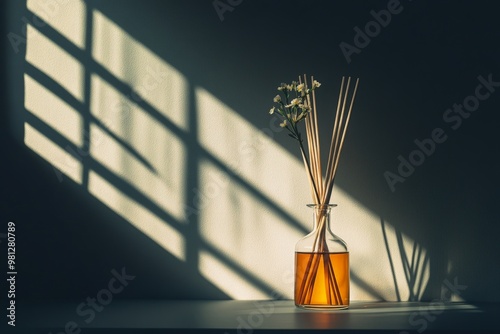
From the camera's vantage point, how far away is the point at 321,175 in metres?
1.79

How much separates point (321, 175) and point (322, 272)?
A: 279mm

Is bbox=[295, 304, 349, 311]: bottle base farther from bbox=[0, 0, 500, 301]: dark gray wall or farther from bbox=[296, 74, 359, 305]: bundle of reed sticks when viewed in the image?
bbox=[0, 0, 500, 301]: dark gray wall

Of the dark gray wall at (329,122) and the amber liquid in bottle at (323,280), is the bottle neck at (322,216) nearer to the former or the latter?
the amber liquid in bottle at (323,280)

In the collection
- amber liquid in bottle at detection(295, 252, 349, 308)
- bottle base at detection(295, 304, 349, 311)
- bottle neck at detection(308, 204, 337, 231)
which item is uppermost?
bottle neck at detection(308, 204, 337, 231)

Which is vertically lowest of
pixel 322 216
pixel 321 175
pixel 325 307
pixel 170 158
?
pixel 325 307

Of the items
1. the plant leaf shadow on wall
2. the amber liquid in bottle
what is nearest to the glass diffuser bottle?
the amber liquid in bottle

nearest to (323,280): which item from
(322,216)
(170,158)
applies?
(322,216)

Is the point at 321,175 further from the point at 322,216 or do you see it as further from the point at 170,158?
the point at 170,158

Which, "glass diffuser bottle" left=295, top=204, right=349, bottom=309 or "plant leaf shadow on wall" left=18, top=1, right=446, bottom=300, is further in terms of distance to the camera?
"plant leaf shadow on wall" left=18, top=1, right=446, bottom=300

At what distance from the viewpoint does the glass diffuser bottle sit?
67.2 inches

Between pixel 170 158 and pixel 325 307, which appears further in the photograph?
A: pixel 170 158

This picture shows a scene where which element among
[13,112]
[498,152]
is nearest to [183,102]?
[13,112]

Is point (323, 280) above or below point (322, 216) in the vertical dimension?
below

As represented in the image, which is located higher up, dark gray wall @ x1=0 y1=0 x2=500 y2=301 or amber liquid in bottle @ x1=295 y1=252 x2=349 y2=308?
dark gray wall @ x1=0 y1=0 x2=500 y2=301
